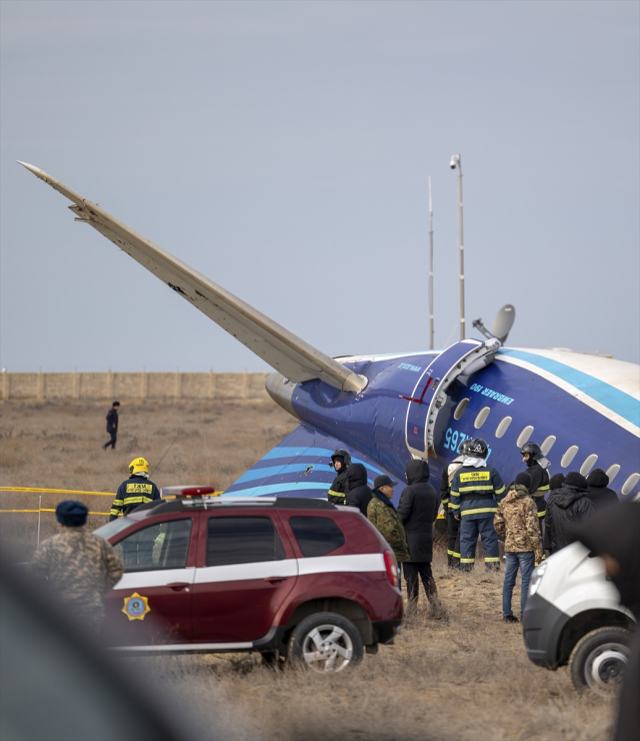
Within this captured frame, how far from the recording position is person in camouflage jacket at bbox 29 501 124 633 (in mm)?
7090

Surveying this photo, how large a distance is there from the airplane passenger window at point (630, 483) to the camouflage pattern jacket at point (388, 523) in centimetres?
333

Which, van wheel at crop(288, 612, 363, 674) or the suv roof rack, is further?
the suv roof rack

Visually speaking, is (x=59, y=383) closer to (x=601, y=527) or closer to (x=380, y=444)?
(x=380, y=444)

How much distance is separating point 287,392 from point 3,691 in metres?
21.1

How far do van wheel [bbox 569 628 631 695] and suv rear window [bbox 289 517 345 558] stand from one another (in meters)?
2.40

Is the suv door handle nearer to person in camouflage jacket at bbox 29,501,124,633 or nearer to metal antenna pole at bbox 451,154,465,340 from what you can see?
Result: person in camouflage jacket at bbox 29,501,124,633

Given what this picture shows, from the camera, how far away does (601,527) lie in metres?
4.91

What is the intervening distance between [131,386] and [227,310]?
101 metres

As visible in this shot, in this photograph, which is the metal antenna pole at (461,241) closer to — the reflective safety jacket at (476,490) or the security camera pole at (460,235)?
the security camera pole at (460,235)

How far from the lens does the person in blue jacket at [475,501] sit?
543 inches

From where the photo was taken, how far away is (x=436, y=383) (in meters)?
17.2

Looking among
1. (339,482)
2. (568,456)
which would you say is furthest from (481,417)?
(339,482)

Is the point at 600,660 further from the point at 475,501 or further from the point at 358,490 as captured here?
the point at 475,501

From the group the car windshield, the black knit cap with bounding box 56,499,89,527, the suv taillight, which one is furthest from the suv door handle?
the suv taillight
